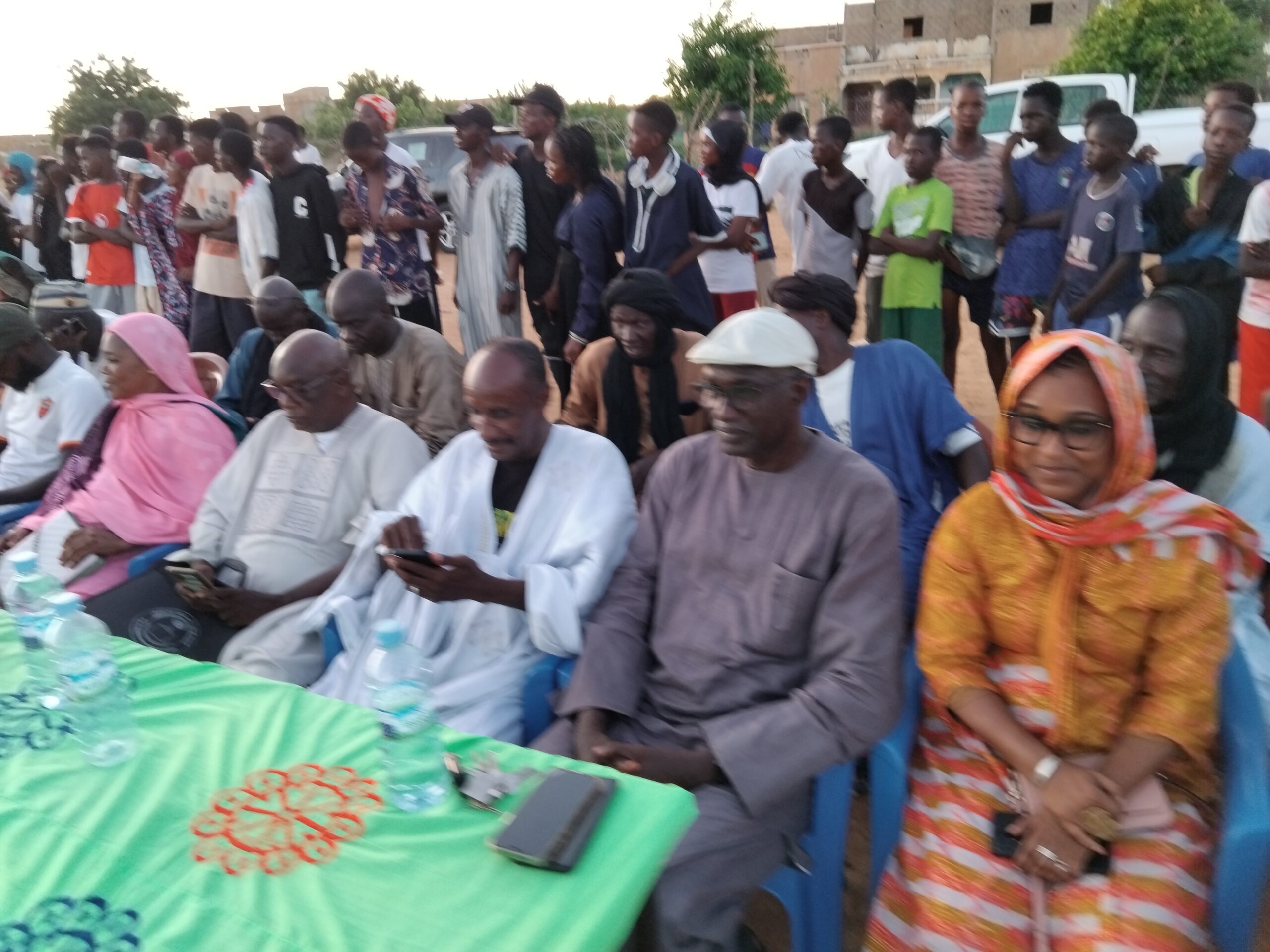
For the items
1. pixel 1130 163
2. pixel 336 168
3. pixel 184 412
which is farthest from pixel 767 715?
pixel 336 168

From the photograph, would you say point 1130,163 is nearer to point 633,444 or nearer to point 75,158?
point 633,444

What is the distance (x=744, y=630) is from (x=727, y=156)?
4423 millimetres

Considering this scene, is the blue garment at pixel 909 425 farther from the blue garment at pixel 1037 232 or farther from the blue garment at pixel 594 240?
the blue garment at pixel 1037 232

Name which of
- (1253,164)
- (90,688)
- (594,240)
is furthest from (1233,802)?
(1253,164)

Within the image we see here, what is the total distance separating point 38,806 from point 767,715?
1.43 m

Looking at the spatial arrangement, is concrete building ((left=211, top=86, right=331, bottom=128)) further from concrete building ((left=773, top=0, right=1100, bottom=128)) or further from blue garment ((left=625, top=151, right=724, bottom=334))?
blue garment ((left=625, top=151, right=724, bottom=334))

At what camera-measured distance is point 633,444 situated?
3.77 meters

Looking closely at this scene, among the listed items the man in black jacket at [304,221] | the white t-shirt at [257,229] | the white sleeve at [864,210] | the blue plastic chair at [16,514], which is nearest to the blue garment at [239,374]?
the blue plastic chair at [16,514]

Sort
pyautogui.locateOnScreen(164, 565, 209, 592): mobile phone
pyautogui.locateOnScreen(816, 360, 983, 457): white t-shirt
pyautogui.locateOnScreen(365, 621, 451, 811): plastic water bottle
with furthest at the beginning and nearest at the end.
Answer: pyautogui.locateOnScreen(816, 360, 983, 457): white t-shirt, pyautogui.locateOnScreen(164, 565, 209, 592): mobile phone, pyautogui.locateOnScreen(365, 621, 451, 811): plastic water bottle

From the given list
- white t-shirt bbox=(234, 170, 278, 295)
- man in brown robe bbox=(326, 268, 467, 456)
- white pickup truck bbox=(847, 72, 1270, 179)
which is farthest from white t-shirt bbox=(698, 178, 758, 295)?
white pickup truck bbox=(847, 72, 1270, 179)

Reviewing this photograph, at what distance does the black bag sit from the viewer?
9.82ft

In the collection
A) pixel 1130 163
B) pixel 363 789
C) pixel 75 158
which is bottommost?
pixel 363 789

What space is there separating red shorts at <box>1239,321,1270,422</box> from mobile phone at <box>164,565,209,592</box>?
14.2 feet

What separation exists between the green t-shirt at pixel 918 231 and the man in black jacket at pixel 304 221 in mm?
3436
